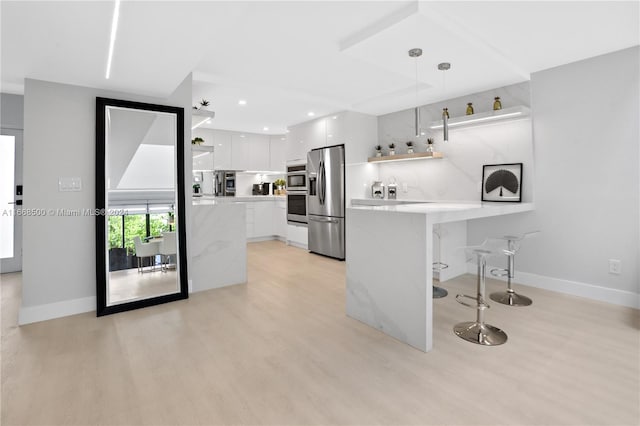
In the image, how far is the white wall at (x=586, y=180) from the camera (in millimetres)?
3049

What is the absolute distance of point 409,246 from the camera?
232 centimetres

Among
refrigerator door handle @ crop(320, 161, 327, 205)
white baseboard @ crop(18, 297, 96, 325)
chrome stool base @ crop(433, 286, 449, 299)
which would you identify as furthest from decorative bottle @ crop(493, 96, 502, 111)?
white baseboard @ crop(18, 297, 96, 325)

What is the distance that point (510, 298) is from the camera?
10.5 ft

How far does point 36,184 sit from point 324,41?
2.73 m

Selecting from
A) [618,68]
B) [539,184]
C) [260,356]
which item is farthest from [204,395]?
[618,68]

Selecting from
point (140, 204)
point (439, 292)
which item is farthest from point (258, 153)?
point (439, 292)

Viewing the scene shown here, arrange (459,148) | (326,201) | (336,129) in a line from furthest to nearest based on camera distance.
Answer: (326,201) → (336,129) → (459,148)

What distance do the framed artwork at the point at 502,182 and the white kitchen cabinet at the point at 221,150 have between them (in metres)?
4.86

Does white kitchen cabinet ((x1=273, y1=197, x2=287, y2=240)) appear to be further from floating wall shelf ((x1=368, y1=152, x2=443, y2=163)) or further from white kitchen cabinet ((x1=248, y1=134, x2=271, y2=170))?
floating wall shelf ((x1=368, y1=152, x2=443, y2=163))

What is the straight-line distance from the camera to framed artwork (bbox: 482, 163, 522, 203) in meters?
3.76

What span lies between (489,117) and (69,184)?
421 centimetres

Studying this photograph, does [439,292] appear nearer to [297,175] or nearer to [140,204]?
[140,204]

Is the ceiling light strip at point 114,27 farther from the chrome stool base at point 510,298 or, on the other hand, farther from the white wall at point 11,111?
the chrome stool base at point 510,298

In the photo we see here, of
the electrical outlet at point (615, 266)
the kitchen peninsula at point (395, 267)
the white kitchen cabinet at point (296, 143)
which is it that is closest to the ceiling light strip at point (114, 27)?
the kitchen peninsula at point (395, 267)
